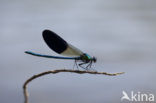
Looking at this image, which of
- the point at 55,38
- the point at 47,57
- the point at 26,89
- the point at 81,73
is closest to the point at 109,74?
the point at 81,73

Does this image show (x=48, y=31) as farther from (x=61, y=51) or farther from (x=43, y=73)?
(x=43, y=73)

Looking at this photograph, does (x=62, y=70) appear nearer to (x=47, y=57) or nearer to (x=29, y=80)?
(x=29, y=80)

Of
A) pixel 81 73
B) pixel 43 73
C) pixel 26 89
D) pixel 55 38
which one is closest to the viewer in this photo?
pixel 26 89

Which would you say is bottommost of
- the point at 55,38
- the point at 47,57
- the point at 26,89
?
the point at 26,89

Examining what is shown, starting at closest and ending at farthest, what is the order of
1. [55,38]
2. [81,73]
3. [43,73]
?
1. [43,73]
2. [81,73]
3. [55,38]

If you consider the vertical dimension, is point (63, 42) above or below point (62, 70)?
above

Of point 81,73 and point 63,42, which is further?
point 63,42
